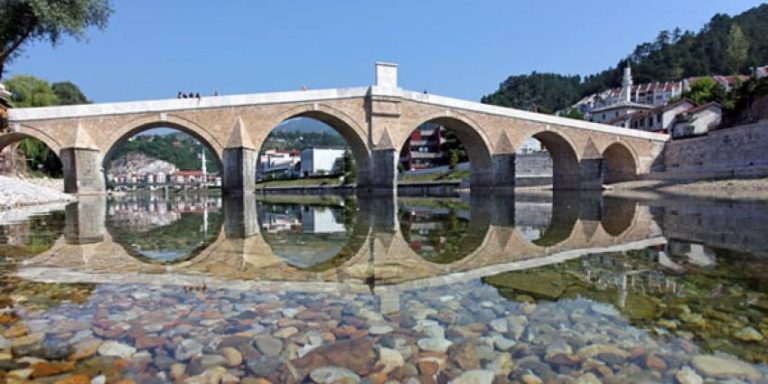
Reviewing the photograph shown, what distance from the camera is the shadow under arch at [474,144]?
19.6m

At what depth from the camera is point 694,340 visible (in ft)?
5.74

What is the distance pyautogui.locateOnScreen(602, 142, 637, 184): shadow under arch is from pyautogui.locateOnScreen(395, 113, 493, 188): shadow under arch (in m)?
9.55

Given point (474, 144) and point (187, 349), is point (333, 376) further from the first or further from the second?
point (474, 144)

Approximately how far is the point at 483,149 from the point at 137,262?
18.8 metres

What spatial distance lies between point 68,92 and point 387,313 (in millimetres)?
45153

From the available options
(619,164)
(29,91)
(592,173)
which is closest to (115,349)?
(592,173)

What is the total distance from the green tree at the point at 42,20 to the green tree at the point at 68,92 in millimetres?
24736

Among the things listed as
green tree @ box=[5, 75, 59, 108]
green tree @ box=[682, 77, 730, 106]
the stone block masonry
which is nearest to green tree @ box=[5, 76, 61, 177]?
green tree @ box=[5, 75, 59, 108]

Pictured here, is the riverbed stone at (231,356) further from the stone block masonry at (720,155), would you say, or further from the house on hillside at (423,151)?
the house on hillside at (423,151)

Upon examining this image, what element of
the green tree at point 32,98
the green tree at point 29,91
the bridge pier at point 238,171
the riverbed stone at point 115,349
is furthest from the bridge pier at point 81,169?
the riverbed stone at point 115,349

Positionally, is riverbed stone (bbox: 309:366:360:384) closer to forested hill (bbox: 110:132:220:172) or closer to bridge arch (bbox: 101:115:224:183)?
bridge arch (bbox: 101:115:224:183)

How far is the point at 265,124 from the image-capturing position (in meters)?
16.9

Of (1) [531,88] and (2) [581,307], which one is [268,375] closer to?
(2) [581,307]

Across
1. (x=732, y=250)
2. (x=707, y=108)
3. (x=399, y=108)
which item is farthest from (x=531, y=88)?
(x=732, y=250)
